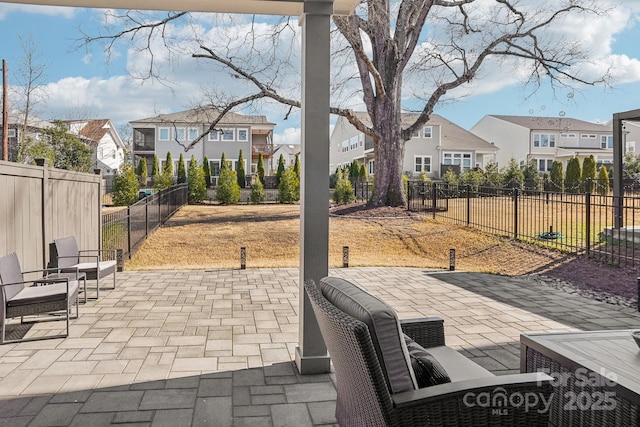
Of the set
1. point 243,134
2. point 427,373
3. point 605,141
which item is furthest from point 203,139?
point 427,373

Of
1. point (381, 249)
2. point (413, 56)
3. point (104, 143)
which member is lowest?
point (381, 249)

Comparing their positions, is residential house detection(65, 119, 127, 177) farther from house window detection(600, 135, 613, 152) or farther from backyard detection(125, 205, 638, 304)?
house window detection(600, 135, 613, 152)

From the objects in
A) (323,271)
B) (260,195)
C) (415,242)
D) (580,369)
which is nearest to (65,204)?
(323,271)

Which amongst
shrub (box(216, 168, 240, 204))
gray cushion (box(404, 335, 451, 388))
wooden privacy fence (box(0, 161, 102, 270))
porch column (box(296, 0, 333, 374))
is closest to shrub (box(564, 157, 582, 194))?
shrub (box(216, 168, 240, 204))

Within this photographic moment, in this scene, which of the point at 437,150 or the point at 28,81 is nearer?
the point at 28,81

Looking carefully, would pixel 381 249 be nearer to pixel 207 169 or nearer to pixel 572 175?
pixel 207 169

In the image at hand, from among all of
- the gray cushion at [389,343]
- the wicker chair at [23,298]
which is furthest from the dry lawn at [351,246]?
the gray cushion at [389,343]

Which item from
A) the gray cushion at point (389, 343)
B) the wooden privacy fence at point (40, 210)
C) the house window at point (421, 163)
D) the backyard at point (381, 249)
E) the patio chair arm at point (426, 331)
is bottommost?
the backyard at point (381, 249)

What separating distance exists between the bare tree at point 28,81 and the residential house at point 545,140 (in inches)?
1274

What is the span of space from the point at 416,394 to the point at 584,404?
1166 mm

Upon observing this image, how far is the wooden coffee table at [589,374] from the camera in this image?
94.6 inches

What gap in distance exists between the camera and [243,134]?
3378 centimetres

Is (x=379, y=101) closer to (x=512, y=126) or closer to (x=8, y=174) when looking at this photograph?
(x=8, y=174)

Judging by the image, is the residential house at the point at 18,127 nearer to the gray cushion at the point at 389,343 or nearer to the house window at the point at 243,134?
the house window at the point at 243,134
